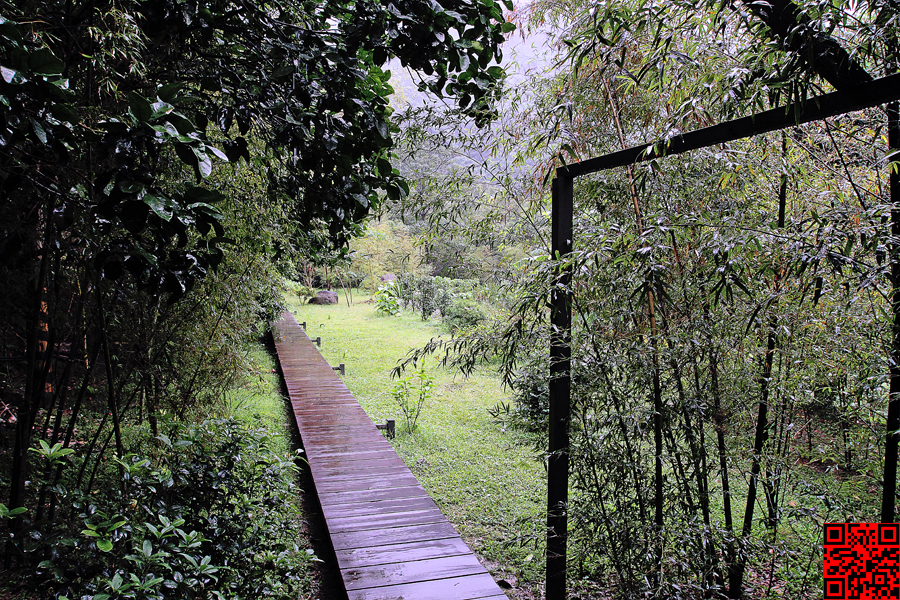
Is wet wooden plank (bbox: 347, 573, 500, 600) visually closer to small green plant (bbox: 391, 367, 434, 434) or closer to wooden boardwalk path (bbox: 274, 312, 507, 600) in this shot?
wooden boardwalk path (bbox: 274, 312, 507, 600)

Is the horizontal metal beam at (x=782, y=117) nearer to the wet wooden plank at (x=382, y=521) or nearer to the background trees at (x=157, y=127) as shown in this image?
the background trees at (x=157, y=127)

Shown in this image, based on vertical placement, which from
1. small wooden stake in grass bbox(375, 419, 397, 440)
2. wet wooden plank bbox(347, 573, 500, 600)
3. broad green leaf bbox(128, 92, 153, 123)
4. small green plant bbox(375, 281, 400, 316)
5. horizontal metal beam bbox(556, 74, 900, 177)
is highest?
horizontal metal beam bbox(556, 74, 900, 177)

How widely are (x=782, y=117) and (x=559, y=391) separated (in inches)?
44.7

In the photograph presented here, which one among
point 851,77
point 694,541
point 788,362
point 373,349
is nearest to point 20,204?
point 851,77

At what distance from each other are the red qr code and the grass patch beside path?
1.02 meters

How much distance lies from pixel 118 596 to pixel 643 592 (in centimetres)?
160

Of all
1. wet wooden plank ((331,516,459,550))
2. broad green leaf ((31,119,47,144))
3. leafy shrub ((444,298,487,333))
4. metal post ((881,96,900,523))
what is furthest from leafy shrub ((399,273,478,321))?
broad green leaf ((31,119,47,144))

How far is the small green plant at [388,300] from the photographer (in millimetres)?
15820

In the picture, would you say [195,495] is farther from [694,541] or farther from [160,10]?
[694,541]

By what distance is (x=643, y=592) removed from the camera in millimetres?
1823

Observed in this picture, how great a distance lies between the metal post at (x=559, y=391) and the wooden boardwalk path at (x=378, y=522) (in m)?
0.50

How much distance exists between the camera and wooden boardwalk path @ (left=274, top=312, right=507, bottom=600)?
7.95 feet

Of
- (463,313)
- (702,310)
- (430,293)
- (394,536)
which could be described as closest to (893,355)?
(702,310)

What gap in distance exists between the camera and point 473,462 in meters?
4.99
